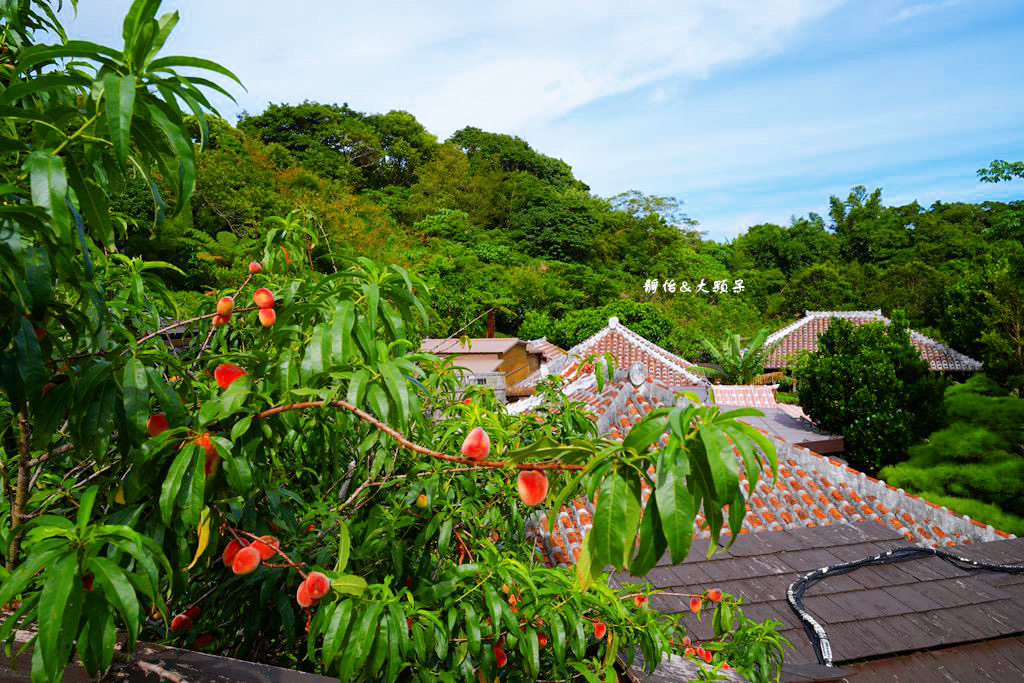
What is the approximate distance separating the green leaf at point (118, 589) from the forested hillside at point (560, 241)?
46.0ft

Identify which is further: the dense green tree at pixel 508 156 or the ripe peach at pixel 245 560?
the dense green tree at pixel 508 156

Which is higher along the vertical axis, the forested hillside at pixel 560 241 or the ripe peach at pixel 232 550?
the forested hillside at pixel 560 241

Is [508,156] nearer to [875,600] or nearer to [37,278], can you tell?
[875,600]

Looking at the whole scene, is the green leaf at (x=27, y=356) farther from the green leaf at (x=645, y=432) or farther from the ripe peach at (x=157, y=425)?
the green leaf at (x=645, y=432)

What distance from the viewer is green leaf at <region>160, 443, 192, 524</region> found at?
35.1 inches

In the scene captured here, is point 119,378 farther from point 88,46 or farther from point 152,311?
point 152,311

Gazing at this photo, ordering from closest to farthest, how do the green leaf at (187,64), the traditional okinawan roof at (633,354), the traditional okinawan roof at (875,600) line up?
the green leaf at (187,64), the traditional okinawan roof at (875,600), the traditional okinawan roof at (633,354)

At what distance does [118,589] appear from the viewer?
789mm

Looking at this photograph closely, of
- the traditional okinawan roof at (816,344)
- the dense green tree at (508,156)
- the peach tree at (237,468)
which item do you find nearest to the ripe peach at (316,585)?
the peach tree at (237,468)

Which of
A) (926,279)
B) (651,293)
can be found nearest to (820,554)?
(651,293)

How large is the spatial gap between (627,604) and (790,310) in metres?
36.1

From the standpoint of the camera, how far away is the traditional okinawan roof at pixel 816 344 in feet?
61.7

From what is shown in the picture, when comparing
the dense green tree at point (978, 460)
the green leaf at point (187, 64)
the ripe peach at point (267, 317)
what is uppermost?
the green leaf at point (187, 64)

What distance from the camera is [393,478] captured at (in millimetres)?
1722
